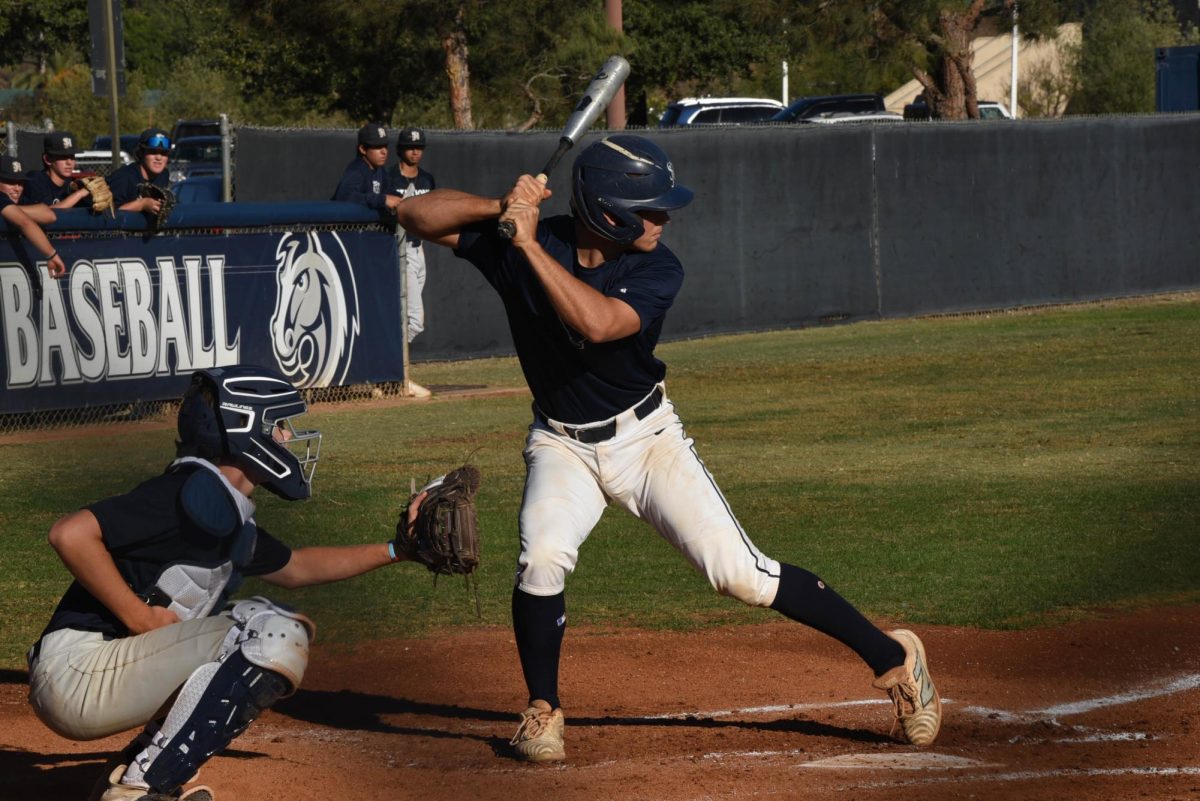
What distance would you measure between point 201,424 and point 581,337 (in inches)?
47.9

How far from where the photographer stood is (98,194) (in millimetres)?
11984

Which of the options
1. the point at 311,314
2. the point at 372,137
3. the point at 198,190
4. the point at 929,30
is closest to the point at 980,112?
the point at 929,30

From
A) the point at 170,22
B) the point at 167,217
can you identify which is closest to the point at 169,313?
the point at 167,217

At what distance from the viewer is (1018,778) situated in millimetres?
4668

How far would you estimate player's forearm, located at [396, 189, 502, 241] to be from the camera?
504 cm

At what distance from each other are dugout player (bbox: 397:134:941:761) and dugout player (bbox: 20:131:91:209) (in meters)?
8.25

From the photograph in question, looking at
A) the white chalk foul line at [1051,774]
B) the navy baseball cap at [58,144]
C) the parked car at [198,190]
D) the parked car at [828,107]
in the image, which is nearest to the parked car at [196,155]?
the parked car at [198,190]

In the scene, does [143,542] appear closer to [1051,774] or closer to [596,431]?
[596,431]

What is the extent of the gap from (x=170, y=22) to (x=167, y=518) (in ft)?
286

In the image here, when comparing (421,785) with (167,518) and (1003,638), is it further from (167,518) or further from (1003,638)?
(1003,638)

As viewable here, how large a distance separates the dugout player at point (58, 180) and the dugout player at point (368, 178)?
2.26 m

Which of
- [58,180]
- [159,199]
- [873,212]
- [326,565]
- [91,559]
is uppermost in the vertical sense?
[58,180]

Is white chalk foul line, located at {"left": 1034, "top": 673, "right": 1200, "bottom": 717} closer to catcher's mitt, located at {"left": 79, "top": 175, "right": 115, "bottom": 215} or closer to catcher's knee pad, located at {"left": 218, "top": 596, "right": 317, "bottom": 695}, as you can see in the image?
catcher's knee pad, located at {"left": 218, "top": 596, "right": 317, "bottom": 695}

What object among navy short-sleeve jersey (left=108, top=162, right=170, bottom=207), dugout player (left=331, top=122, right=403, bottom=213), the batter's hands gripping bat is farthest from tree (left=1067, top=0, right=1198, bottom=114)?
the batter's hands gripping bat
